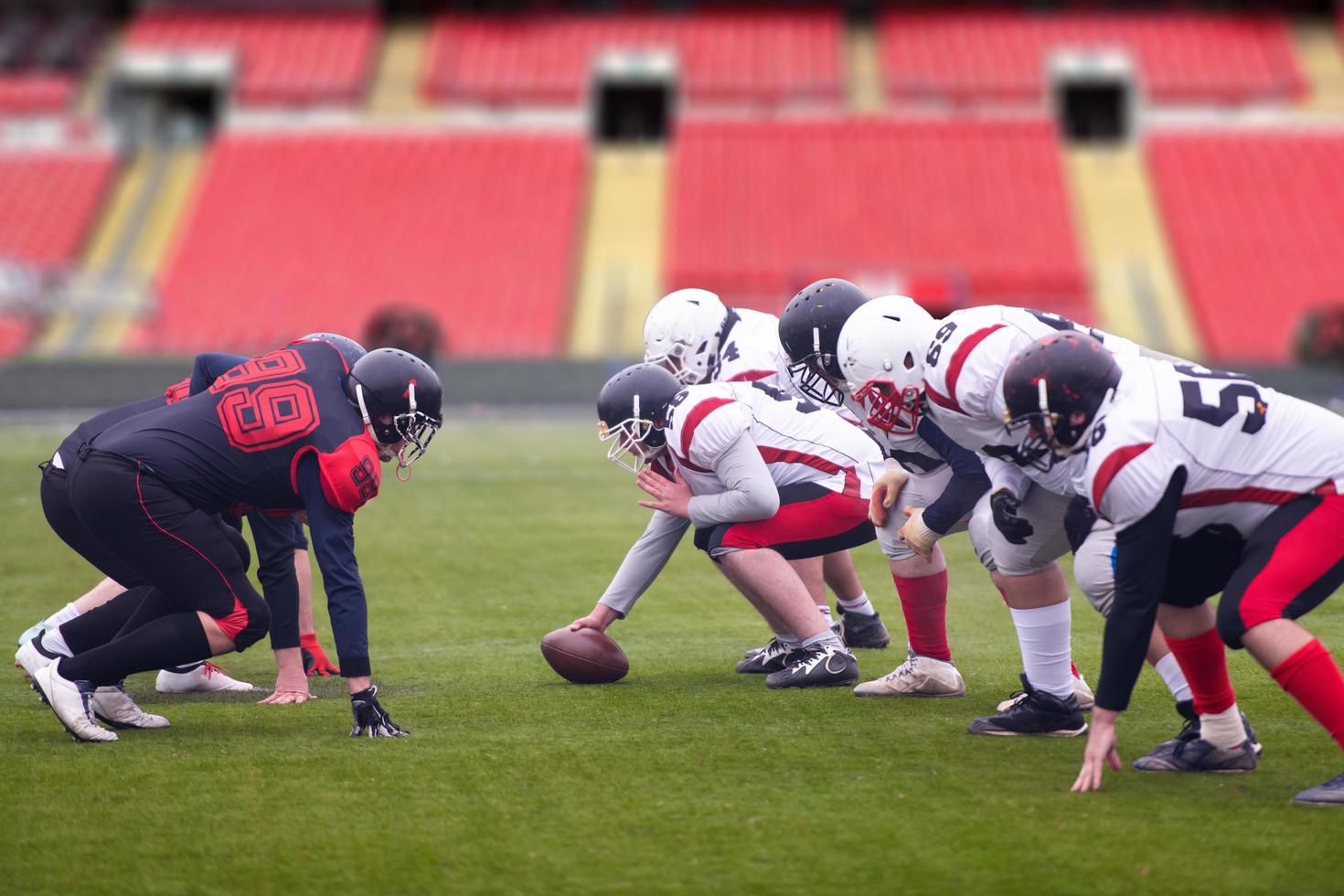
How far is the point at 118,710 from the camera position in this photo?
5.39 meters

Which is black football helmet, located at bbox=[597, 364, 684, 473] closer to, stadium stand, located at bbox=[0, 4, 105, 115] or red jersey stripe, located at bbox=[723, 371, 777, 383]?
red jersey stripe, located at bbox=[723, 371, 777, 383]

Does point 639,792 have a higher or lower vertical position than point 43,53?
lower

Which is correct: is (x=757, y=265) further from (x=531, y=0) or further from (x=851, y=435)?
(x=851, y=435)

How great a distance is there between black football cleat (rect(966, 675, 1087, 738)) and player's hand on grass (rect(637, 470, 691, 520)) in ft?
4.85

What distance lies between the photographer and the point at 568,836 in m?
4.07

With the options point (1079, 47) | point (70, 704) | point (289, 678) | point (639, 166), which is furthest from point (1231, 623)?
point (1079, 47)

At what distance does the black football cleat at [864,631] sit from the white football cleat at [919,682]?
104cm

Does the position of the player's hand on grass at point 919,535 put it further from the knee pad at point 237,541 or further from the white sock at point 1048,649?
the knee pad at point 237,541

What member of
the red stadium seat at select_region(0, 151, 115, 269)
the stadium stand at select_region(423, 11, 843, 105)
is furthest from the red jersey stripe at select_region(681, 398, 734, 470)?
the stadium stand at select_region(423, 11, 843, 105)

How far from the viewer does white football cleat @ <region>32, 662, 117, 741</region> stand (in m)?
5.11

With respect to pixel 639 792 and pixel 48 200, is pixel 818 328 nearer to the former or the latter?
pixel 639 792

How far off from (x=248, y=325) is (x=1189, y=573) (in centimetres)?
2171

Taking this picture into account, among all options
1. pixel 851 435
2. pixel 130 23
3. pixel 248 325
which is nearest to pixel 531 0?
pixel 130 23

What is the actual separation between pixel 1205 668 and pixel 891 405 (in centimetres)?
134
